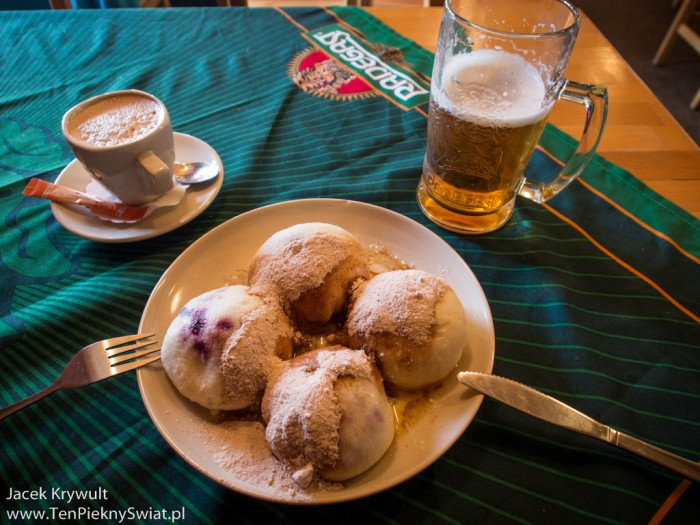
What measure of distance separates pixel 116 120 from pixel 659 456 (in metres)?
1.05

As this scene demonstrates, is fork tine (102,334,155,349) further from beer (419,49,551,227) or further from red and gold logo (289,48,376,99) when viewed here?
red and gold logo (289,48,376,99)

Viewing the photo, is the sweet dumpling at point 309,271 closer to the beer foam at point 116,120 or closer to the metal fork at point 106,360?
the metal fork at point 106,360

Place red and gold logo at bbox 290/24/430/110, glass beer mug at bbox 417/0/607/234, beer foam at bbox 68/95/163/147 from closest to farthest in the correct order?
glass beer mug at bbox 417/0/607/234
beer foam at bbox 68/95/163/147
red and gold logo at bbox 290/24/430/110

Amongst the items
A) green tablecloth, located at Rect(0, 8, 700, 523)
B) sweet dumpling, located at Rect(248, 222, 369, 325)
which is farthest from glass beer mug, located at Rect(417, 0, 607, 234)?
sweet dumpling, located at Rect(248, 222, 369, 325)

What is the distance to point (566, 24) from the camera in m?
0.75

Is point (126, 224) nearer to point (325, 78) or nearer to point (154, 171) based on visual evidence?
point (154, 171)

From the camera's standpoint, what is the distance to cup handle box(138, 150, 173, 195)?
824mm

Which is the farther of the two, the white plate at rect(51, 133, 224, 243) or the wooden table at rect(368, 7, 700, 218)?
the wooden table at rect(368, 7, 700, 218)

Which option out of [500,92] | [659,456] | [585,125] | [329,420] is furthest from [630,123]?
[329,420]

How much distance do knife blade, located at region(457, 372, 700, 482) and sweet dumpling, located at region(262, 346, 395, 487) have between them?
132mm

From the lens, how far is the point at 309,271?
0.66 m

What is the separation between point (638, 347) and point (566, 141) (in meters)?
0.56

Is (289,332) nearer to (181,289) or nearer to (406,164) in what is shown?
(181,289)

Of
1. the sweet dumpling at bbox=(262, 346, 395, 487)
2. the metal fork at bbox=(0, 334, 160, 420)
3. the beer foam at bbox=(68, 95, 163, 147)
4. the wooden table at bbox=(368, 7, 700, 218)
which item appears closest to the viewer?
the sweet dumpling at bbox=(262, 346, 395, 487)
